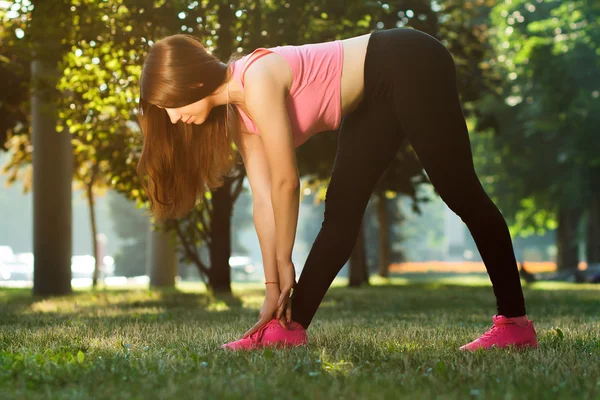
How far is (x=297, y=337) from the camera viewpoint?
4062mm

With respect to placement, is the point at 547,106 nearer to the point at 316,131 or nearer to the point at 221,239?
the point at 221,239

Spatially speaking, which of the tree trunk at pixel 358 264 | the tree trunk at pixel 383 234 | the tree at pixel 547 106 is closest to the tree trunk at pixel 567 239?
the tree at pixel 547 106

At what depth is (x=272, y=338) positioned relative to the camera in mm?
4008

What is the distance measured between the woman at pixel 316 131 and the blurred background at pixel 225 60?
254 inches

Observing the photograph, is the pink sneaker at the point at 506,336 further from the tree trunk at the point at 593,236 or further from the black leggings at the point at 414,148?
the tree trunk at the point at 593,236

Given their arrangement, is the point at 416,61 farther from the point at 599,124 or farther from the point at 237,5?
the point at 599,124

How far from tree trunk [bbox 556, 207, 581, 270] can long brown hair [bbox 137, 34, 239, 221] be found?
29.5 metres

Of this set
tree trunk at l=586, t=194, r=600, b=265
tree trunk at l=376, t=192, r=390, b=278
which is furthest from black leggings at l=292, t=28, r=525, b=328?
tree trunk at l=586, t=194, r=600, b=265

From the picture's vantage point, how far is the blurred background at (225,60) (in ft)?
36.6

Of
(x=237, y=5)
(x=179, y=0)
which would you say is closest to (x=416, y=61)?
(x=179, y=0)

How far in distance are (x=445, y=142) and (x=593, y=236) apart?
2852 centimetres

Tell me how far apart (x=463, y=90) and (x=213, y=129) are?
40.6 ft

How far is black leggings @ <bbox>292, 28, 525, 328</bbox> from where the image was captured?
13.1 feet

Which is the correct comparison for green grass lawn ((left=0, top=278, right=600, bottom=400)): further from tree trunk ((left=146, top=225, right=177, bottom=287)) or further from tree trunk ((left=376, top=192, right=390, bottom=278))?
tree trunk ((left=376, top=192, right=390, bottom=278))
